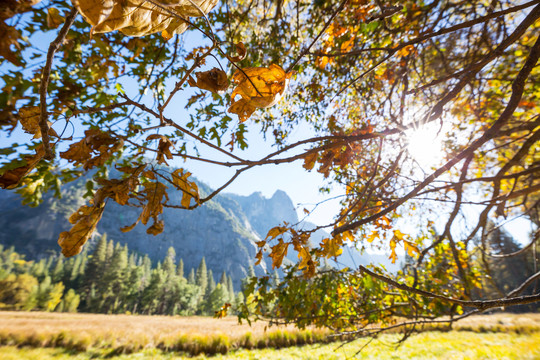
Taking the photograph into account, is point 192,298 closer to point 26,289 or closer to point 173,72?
point 26,289

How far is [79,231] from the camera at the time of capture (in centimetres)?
80

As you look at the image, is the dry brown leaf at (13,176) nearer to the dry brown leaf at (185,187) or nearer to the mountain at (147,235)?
the dry brown leaf at (185,187)

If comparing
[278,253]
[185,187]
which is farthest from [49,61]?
[278,253]

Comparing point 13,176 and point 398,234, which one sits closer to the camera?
point 13,176

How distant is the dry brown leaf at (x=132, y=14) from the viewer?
483mm

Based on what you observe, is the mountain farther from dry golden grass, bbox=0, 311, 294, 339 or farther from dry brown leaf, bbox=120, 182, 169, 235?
dry brown leaf, bbox=120, 182, 169, 235

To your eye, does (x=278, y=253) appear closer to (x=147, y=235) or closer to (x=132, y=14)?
(x=132, y=14)

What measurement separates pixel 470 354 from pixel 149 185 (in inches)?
534

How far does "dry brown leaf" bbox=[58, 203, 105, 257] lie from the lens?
0.78m

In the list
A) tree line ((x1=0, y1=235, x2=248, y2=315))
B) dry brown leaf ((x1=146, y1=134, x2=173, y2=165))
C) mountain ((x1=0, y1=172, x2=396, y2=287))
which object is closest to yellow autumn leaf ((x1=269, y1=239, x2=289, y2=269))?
dry brown leaf ((x1=146, y1=134, x2=173, y2=165))

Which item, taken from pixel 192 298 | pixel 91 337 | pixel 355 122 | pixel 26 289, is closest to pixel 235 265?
pixel 192 298

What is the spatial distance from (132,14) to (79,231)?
0.76 metres

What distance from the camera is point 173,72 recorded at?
2.80m

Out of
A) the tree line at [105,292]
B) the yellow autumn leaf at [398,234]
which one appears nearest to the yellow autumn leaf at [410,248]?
the yellow autumn leaf at [398,234]
